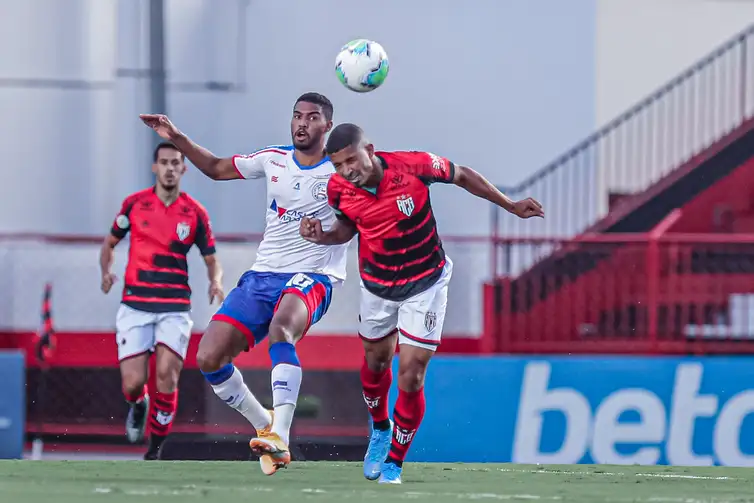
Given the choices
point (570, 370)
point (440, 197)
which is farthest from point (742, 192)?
point (570, 370)

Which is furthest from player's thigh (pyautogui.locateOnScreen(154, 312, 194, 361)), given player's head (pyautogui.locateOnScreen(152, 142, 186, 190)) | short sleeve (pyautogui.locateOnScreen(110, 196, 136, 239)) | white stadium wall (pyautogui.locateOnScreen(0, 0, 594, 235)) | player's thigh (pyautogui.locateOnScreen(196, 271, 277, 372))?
white stadium wall (pyautogui.locateOnScreen(0, 0, 594, 235))

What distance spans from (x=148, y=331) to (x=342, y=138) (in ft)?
12.4

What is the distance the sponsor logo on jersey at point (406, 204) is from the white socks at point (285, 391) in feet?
3.32

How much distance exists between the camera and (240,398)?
8.73 meters

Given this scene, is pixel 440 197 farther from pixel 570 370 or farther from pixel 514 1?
pixel 570 370

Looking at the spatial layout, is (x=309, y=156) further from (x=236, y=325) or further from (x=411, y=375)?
(x=411, y=375)

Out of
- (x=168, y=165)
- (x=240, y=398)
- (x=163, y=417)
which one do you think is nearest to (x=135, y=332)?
(x=163, y=417)

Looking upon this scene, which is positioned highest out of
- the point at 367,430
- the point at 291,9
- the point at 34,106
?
the point at 291,9

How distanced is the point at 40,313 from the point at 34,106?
2.77m

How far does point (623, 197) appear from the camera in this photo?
1653cm

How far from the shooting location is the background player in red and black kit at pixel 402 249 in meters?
7.94

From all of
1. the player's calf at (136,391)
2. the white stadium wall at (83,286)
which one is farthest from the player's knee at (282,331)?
the white stadium wall at (83,286)

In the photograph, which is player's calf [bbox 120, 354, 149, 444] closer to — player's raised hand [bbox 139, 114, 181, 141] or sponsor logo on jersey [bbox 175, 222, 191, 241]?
sponsor logo on jersey [bbox 175, 222, 191, 241]

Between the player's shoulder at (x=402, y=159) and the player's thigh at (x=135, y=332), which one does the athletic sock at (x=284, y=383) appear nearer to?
the player's shoulder at (x=402, y=159)
